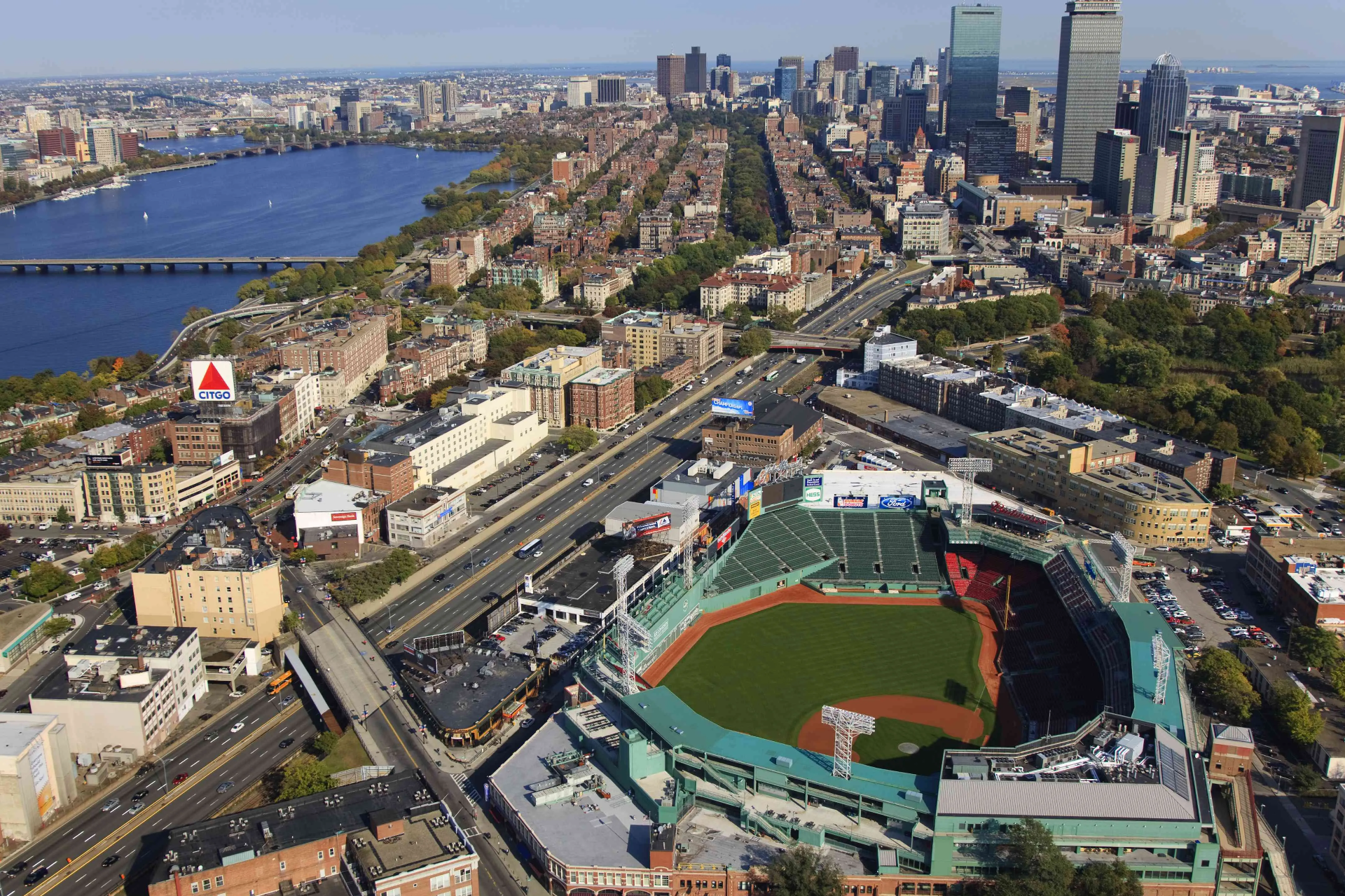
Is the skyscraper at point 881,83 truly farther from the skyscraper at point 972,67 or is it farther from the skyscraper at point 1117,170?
the skyscraper at point 1117,170

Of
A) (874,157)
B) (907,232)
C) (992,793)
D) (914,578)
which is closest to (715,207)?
(907,232)

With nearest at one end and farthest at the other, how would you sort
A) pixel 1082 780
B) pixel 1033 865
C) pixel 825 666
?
pixel 1033 865, pixel 1082 780, pixel 825 666

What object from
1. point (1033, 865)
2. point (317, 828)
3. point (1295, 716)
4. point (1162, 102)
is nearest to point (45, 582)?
point (317, 828)

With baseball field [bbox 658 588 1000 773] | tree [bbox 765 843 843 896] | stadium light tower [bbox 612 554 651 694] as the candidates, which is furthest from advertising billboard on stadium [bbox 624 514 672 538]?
tree [bbox 765 843 843 896]

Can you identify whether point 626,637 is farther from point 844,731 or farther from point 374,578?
point 374,578

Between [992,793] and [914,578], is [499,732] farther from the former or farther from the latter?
[914,578]
